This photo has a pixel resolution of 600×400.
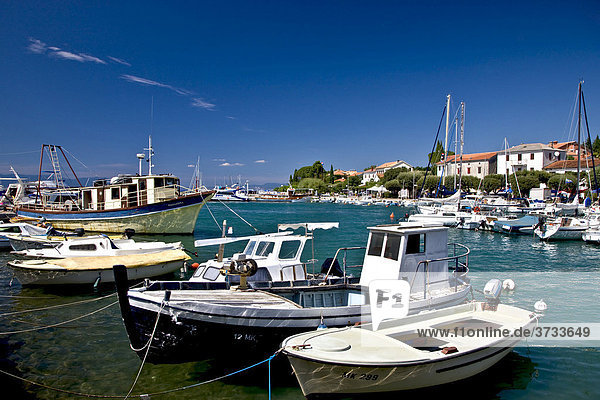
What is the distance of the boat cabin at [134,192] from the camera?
3588 centimetres

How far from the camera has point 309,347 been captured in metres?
7.47

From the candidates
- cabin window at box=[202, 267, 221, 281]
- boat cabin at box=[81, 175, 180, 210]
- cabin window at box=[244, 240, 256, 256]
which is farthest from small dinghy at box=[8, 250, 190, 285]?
boat cabin at box=[81, 175, 180, 210]

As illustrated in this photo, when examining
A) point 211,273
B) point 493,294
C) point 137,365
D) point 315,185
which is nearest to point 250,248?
point 211,273

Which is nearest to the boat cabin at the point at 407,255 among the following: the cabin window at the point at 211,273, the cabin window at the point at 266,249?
the cabin window at the point at 266,249

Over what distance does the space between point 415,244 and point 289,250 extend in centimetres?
482

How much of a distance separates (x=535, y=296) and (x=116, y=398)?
1731 centimetres

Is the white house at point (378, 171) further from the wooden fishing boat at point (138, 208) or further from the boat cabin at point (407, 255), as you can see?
the boat cabin at point (407, 255)

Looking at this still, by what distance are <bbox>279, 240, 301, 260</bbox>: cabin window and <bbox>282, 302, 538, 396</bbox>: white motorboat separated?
17.1 feet

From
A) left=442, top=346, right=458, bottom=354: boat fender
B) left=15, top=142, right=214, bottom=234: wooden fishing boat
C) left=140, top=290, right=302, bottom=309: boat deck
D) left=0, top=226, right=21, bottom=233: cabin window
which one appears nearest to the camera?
left=442, top=346, right=458, bottom=354: boat fender

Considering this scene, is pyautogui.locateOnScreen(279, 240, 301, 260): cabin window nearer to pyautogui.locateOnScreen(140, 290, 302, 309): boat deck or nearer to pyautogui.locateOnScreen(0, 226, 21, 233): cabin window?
pyautogui.locateOnScreen(140, 290, 302, 309): boat deck

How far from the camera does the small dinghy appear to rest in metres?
16.5

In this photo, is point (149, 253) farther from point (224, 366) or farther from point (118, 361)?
point (224, 366)

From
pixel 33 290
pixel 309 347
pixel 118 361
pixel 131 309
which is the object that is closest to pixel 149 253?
pixel 33 290

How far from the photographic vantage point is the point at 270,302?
9.83m
